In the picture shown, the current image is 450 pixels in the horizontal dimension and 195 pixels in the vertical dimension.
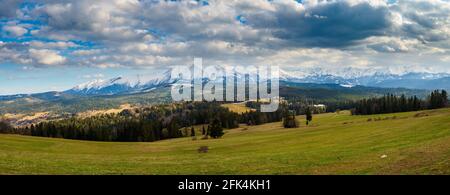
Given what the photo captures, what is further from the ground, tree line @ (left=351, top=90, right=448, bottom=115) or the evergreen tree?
tree line @ (left=351, top=90, right=448, bottom=115)

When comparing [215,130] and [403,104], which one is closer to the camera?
[215,130]

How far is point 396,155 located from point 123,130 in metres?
140

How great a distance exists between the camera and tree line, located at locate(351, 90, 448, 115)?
17000 cm

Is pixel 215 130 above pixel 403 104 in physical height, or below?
below

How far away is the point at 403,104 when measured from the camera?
18075cm

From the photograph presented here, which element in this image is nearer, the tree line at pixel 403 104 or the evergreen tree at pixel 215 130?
the evergreen tree at pixel 215 130

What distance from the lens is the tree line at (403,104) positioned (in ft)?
558

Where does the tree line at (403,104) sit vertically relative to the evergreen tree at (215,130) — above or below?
above

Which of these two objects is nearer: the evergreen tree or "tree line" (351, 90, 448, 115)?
the evergreen tree
